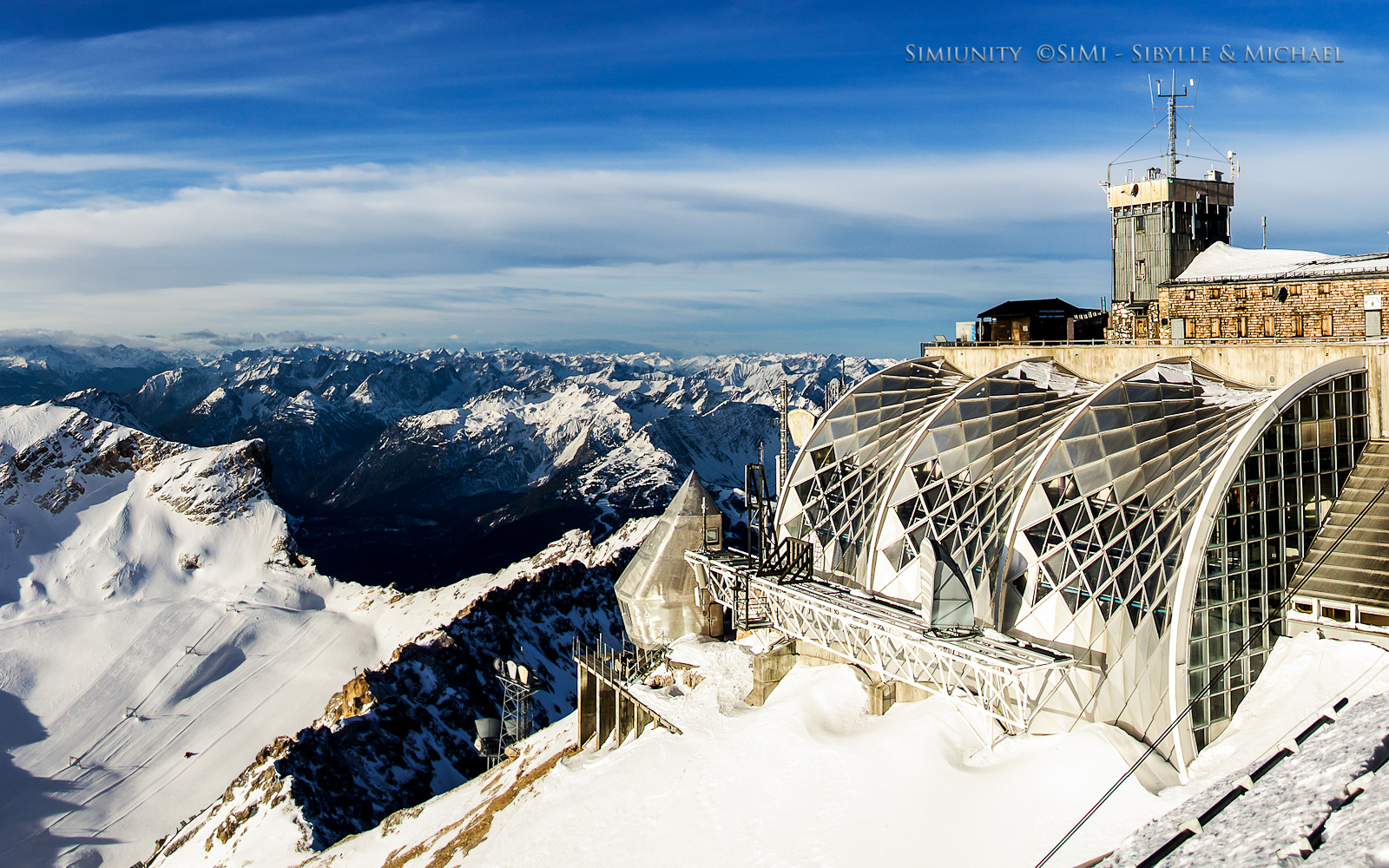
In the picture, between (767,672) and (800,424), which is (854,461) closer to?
(800,424)

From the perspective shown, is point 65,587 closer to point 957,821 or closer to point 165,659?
point 165,659

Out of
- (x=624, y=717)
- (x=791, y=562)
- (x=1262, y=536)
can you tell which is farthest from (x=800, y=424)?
(x=1262, y=536)

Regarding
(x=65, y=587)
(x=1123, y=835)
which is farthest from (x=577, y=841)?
(x=65, y=587)

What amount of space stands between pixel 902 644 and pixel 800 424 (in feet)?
84.4

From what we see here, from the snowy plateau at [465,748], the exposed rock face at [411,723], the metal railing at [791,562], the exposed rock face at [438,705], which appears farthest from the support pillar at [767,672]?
the exposed rock face at [438,705]

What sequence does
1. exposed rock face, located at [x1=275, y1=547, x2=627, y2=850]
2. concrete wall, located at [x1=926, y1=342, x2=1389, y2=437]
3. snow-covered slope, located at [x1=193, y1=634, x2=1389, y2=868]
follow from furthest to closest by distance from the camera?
exposed rock face, located at [x1=275, y1=547, x2=627, y2=850], concrete wall, located at [x1=926, y1=342, x2=1389, y2=437], snow-covered slope, located at [x1=193, y1=634, x2=1389, y2=868]

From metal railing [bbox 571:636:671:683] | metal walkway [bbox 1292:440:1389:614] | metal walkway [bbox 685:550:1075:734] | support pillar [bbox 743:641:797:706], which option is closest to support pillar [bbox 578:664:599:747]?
metal railing [bbox 571:636:671:683]

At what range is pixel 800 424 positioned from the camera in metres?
59.9

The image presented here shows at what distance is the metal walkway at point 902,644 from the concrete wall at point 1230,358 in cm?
1481

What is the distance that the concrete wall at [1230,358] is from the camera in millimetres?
33562

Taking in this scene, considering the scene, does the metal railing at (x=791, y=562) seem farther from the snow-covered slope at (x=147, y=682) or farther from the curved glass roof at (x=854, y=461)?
the snow-covered slope at (x=147, y=682)

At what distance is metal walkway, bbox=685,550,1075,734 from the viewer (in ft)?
103

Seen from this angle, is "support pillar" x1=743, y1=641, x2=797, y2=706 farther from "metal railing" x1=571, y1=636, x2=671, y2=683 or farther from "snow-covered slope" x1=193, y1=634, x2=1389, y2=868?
"metal railing" x1=571, y1=636, x2=671, y2=683

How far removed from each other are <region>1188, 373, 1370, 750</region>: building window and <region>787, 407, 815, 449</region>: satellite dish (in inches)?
1154
